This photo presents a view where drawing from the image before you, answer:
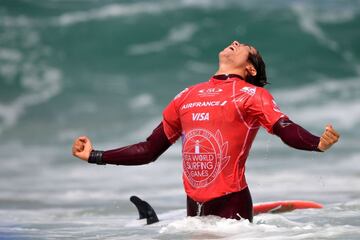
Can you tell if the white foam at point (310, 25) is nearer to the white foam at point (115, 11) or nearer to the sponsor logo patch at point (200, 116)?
the white foam at point (115, 11)

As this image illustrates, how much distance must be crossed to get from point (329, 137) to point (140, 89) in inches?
570

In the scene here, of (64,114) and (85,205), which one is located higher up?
(64,114)

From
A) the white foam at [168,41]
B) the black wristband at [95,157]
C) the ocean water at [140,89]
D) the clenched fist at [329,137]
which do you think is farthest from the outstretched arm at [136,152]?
the white foam at [168,41]

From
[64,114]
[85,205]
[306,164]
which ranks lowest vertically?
[85,205]

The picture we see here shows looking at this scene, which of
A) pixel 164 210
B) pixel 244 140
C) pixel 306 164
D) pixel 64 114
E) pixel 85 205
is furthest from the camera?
pixel 64 114

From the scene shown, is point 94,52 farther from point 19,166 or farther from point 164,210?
point 164,210

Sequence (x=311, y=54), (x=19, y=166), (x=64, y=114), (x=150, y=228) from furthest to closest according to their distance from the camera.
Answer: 1. (x=311, y=54)
2. (x=64, y=114)
3. (x=19, y=166)
4. (x=150, y=228)

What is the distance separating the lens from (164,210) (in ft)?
30.7

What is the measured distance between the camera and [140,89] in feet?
65.9

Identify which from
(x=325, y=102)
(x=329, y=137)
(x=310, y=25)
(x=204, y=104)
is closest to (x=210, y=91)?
(x=204, y=104)

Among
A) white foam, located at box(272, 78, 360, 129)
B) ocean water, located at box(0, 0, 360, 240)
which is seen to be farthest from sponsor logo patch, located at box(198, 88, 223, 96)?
white foam, located at box(272, 78, 360, 129)

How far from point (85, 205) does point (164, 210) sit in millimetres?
1068

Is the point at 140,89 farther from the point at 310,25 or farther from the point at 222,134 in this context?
the point at 222,134

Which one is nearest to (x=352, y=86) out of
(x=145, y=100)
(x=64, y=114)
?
(x=145, y=100)
